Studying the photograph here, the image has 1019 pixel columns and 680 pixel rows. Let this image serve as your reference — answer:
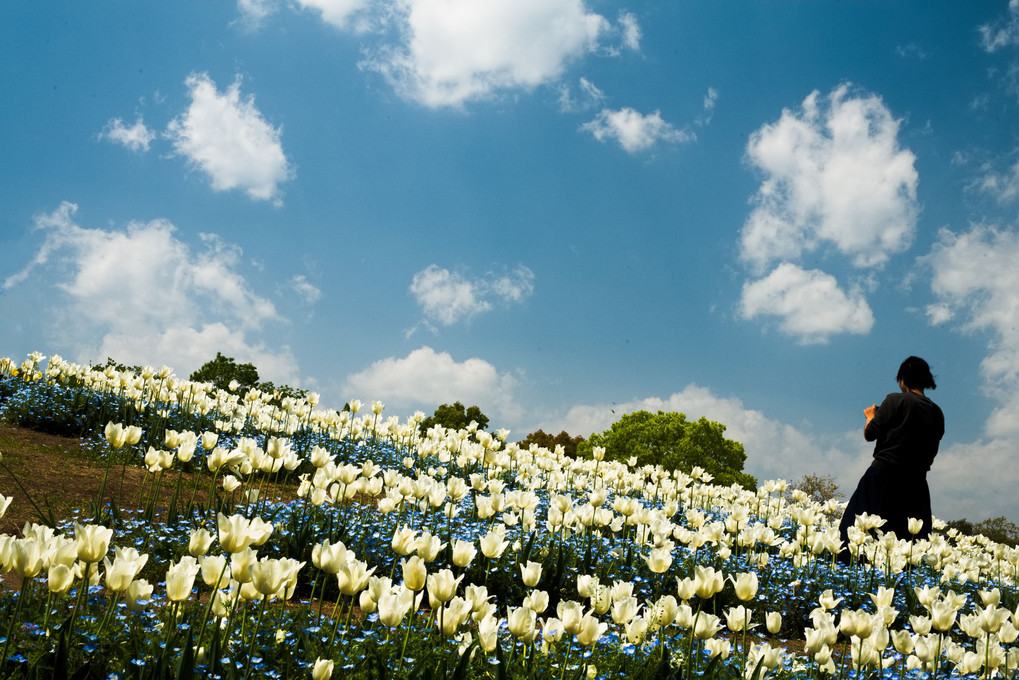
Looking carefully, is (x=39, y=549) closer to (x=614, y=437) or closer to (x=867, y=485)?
(x=867, y=485)

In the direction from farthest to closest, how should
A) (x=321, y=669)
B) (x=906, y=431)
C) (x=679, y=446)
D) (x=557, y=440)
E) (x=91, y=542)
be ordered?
(x=557, y=440)
(x=679, y=446)
(x=906, y=431)
(x=321, y=669)
(x=91, y=542)

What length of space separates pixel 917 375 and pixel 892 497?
1.95m

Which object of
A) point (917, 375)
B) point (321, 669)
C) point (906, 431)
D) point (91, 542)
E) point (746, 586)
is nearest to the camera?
→ point (91, 542)

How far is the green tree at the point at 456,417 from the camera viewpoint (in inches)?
1297

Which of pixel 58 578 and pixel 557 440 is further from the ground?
pixel 557 440

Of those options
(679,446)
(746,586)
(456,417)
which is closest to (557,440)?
(456,417)

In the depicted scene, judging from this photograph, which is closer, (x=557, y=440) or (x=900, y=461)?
(x=900, y=461)

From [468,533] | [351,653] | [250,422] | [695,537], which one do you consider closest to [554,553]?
[468,533]

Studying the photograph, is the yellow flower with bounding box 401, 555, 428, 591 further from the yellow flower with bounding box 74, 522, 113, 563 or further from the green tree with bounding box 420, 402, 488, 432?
the green tree with bounding box 420, 402, 488, 432

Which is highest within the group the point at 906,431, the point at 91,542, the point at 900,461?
the point at 906,431

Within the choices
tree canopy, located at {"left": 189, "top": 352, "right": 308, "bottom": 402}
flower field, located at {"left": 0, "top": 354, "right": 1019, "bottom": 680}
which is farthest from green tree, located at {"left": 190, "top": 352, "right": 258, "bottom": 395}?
flower field, located at {"left": 0, "top": 354, "right": 1019, "bottom": 680}

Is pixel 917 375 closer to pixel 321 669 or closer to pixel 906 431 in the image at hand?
pixel 906 431

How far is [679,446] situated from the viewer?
72.2 ft

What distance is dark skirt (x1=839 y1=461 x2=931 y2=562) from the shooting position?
9773mm
